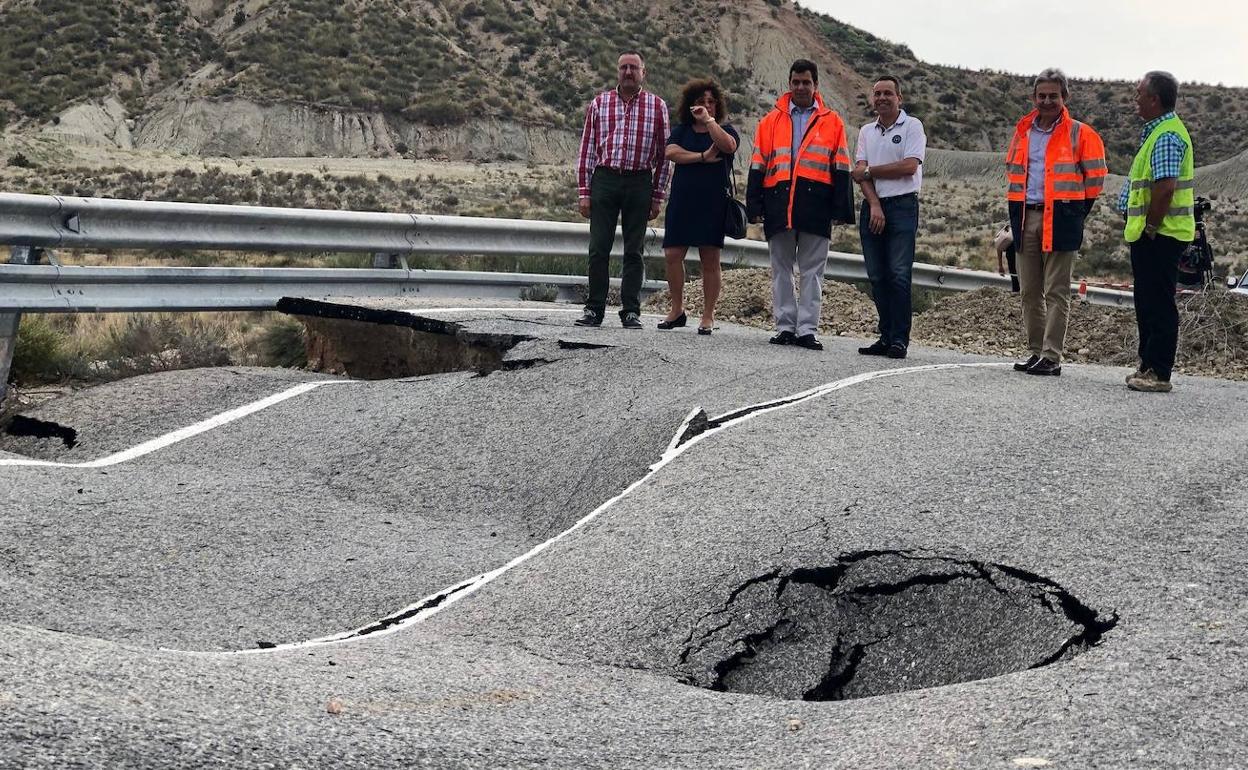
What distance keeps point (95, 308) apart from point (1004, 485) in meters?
5.47

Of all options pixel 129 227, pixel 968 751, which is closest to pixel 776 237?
pixel 129 227

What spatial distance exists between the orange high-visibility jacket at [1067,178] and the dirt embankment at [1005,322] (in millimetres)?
2978

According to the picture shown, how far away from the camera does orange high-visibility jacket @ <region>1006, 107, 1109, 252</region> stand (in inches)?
344

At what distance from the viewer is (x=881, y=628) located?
4566 millimetres

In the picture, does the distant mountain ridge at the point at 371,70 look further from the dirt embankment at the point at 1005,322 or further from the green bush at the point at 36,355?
the green bush at the point at 36,355

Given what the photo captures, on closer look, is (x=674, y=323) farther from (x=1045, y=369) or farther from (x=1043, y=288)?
(x=1045, y=369)

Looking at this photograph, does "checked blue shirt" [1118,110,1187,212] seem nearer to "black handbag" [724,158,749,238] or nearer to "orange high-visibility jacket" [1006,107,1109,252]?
"orange high-visibility jacket" [1006,107,1109,252]

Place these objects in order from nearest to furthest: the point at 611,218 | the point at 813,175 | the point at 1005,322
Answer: the point at 813,175, the point at 611,218, the point at 1005,322

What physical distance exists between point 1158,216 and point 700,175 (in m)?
3.26

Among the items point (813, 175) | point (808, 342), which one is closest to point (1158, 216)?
point (813, 175)

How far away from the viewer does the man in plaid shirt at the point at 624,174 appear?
1002cm

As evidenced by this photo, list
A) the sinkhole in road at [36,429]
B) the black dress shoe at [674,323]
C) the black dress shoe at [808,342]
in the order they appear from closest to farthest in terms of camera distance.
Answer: the sinkhole in road at [36,429] < the black dress shoe at [808,342] < the black dress shoe at [674,323]

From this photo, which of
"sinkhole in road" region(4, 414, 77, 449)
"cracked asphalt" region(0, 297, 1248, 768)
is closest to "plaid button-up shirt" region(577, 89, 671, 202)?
"cracked asphalt" region(0, 297, 1248, 768)

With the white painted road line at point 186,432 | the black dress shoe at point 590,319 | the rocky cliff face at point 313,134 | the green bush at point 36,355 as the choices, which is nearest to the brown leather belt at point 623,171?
the black dress shoe at point 590,319
